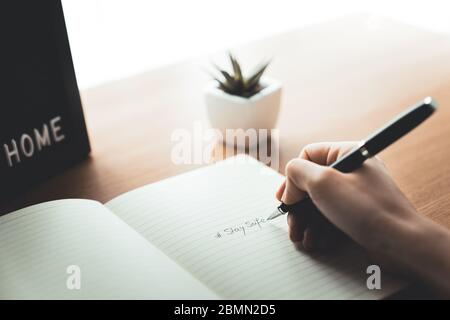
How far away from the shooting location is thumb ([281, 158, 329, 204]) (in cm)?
63

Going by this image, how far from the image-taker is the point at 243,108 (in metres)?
0.89

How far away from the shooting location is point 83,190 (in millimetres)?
846

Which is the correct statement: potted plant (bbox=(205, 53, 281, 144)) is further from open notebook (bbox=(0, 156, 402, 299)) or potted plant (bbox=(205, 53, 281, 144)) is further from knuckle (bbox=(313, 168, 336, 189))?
knuckle (bbox=(313, 168, 336, 189))

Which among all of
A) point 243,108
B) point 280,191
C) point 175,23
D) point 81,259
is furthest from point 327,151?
point 175,23

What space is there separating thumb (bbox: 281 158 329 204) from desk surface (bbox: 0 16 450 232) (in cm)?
21

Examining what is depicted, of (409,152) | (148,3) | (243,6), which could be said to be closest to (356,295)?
(409,152)

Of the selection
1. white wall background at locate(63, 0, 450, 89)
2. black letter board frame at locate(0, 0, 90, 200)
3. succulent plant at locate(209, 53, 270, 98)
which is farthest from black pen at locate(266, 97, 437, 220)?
white wall background at locate(63, 0, 450, 89)

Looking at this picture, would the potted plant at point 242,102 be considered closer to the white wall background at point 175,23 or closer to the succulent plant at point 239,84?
the succulent plant at point 239,84

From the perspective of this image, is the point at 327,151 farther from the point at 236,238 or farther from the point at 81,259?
the point at 81,259

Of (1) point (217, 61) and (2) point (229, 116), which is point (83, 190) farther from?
(1) point (217, 61)

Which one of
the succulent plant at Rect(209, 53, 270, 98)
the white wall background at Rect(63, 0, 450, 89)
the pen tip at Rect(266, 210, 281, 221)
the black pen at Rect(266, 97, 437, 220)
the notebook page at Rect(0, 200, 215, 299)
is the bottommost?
the white wall background at Rect(63, 0, 450, 89)

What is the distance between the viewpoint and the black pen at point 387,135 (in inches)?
23.2

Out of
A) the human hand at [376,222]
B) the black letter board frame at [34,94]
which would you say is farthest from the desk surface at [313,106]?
the human hand at [376,222]
